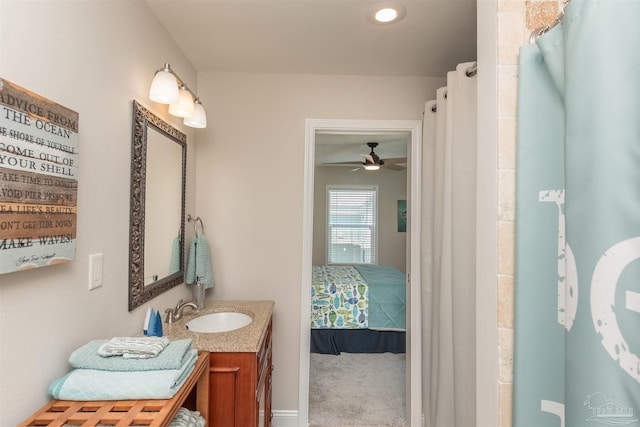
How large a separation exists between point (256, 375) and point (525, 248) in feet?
3.95

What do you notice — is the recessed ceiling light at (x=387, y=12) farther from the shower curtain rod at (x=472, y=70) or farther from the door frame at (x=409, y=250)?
the door frame at (x=409, y=250)

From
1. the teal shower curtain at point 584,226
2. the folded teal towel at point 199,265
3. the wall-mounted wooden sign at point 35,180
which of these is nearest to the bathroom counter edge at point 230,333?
the folded teal towel at point 199,265

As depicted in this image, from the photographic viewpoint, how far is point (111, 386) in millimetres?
939

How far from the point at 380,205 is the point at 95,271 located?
5194mm

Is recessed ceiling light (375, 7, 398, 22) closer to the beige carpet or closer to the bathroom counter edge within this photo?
the bathroom counter edge

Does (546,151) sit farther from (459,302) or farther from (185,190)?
(185,190)

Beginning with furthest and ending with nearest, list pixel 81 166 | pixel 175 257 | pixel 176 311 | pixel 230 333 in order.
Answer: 1. pixel 175 257
2. pixel 176 311
3. pixel 230 333
4. pixel 81 166

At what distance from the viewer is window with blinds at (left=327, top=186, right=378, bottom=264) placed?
19.4 ft

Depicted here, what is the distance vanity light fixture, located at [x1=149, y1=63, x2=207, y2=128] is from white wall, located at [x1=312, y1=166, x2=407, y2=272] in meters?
4.15

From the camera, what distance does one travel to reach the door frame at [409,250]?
7.30 ft

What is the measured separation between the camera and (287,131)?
2.28 meters

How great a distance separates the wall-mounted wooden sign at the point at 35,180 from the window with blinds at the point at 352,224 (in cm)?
505

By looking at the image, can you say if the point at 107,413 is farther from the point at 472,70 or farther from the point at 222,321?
the point at 472,70

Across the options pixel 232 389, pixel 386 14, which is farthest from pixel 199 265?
pixel 386 14
